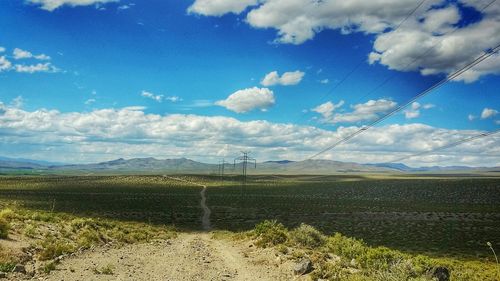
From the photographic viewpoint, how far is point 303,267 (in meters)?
18.1

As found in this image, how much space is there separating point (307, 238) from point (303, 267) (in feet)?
19.3

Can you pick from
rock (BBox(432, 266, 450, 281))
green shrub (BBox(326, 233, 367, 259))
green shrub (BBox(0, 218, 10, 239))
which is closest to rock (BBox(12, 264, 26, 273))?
green shrub (BBox(0, 218, 10, 239))

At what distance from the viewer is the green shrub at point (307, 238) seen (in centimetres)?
2373

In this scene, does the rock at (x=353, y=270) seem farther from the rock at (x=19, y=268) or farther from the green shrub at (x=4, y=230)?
the green shrub at (x=4, y=230)

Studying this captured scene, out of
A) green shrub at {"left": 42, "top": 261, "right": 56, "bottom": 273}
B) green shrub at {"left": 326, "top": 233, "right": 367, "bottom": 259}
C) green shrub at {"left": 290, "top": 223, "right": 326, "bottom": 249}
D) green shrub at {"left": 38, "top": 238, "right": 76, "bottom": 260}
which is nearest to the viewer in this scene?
green shrub at {"left": 42, "top": 261, "right": 56, "bottom": 273}

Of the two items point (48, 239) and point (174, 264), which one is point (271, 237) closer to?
point (174, 264)

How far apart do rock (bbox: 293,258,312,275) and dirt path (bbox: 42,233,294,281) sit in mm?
332

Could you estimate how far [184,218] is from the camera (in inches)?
2228

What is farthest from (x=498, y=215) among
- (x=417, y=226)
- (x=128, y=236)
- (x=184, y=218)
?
(x=128, y=236)

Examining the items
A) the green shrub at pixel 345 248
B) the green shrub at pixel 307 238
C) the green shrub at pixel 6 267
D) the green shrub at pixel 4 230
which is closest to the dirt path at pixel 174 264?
the green shrub at pixel 6 267

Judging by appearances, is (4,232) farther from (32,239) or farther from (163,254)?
(163,254)

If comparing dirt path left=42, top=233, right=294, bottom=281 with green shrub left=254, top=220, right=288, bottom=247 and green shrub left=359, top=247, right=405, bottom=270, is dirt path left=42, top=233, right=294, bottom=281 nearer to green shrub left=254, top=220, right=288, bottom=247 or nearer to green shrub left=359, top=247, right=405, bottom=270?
green shrub left=254, top=220, right=288, bottom=247

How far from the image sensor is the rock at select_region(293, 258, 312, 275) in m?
17.9

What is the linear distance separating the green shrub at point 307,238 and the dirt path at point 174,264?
207 centimetres
